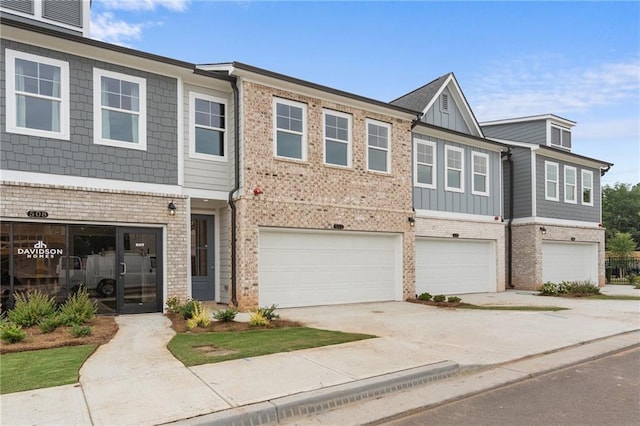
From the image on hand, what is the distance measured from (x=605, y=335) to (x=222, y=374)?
308 inches

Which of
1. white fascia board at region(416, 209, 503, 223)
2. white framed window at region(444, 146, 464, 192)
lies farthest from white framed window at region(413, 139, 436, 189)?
white fascia board at region(416, 209, 503, 223)

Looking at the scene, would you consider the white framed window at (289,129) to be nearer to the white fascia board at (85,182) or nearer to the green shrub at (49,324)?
the white fascia board at (85,182)

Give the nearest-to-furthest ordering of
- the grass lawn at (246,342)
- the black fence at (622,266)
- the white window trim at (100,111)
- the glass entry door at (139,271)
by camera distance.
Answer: the grass lawn at (246,342) → the white window trim at (100,111) → the glass entry door at (139,271) → the black fence at (622,266)

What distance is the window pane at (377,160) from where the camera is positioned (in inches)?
575

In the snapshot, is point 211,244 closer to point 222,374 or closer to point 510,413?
point 222,374

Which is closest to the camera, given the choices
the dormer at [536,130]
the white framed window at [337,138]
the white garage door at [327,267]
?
the white garage door at [327,267]

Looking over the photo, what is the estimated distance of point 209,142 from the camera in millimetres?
12508

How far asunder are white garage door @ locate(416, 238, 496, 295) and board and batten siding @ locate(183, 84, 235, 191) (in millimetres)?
7672

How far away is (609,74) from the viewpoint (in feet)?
48.1

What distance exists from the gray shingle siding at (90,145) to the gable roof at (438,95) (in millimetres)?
9646

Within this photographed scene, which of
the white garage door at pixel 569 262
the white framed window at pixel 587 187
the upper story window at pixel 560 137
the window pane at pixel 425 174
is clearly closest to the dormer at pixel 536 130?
the upper story window at pixel 560 137

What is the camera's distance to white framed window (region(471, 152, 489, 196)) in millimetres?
18219

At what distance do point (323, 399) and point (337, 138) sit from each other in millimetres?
9759

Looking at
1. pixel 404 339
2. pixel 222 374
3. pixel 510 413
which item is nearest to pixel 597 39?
pixel 404 339
